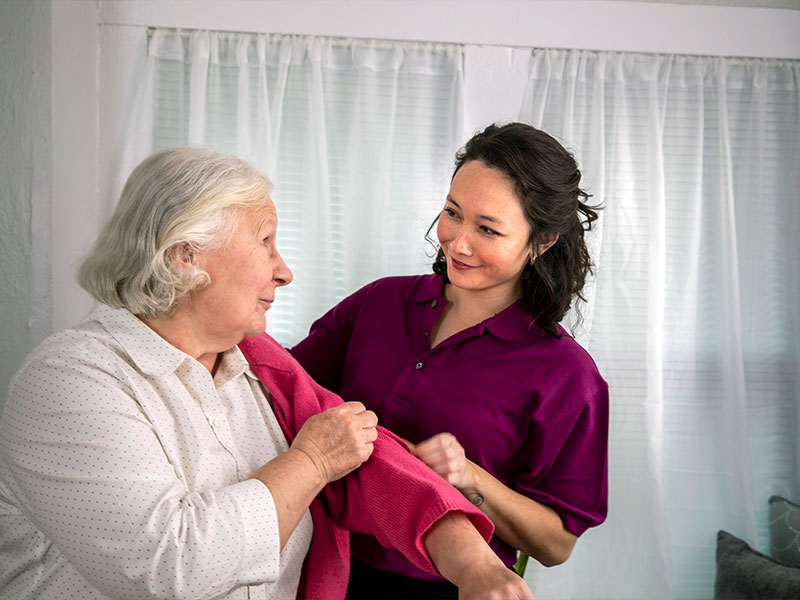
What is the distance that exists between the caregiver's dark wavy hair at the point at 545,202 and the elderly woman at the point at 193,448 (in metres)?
0.55

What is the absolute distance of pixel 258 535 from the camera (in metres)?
1.29

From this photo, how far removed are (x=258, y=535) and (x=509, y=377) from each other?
2.50 ft

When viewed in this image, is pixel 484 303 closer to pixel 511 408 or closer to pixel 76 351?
pixel 511 408

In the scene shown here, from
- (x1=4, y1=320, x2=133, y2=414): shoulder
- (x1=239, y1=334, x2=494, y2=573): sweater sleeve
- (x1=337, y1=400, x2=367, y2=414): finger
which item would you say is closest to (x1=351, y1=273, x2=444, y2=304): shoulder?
(x1=239, y1=334, x2=494, y2=573): sweater sleeve

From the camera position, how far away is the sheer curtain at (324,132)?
2.71 m

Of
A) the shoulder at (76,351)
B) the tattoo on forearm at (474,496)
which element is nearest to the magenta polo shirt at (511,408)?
the tattoo on forearm at (474,496)

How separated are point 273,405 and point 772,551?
214cm

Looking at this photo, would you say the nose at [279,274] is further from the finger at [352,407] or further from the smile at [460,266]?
the smile at [460,266]

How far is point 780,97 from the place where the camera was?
288 centimetres

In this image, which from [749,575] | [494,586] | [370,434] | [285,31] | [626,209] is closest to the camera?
[494,586]

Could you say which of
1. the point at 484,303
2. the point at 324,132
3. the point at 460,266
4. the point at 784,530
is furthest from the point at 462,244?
the point at 784,530

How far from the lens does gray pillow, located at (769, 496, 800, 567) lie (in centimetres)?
270

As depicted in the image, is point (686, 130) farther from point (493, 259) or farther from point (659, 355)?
point (493, 259)

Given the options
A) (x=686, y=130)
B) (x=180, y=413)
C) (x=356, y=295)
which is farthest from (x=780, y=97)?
(x=180, y=413)
